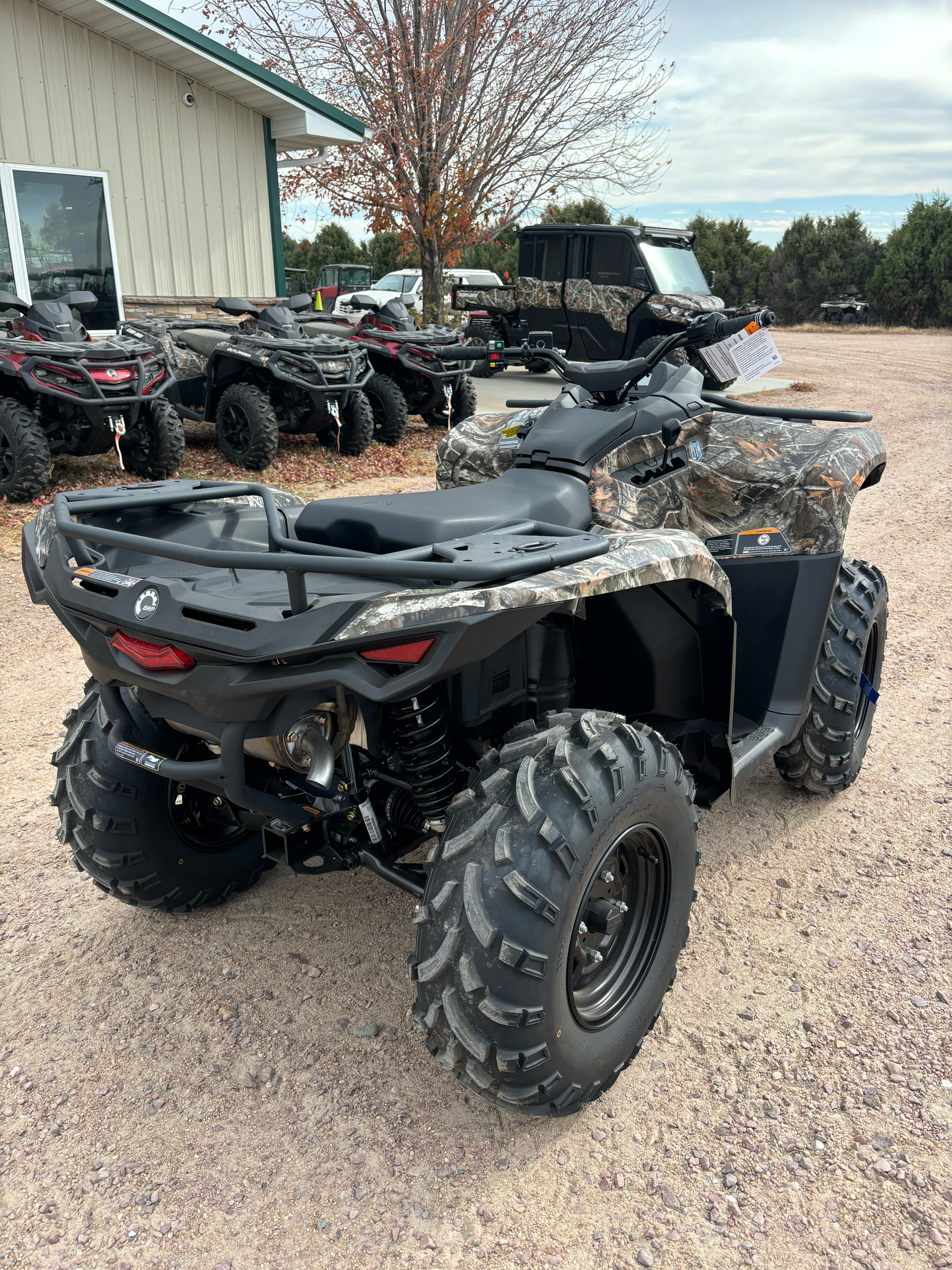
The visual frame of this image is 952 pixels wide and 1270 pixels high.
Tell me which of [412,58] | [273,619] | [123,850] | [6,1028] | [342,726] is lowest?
[6,1028]

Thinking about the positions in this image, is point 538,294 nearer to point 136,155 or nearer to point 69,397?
point 136,155

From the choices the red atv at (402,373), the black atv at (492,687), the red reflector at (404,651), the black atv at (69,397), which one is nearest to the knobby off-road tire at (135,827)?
the black atv at (492,687)

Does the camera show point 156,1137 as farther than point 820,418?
No

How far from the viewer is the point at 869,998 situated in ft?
8.15

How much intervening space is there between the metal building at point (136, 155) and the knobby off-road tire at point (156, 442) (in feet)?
9.94

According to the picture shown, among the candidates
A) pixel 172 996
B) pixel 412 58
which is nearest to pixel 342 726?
pixel 172 996

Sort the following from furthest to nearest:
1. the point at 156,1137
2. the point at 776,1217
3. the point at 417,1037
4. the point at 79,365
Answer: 1. the point at 79,365
2. the point at 417,1037
3. the point at 156,1137
4. the point at 776,1217

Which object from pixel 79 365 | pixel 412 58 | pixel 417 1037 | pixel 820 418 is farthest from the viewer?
pixel 412 58

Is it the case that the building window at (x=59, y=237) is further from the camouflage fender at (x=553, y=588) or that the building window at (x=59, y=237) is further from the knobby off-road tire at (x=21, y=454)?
the camouflage fender at (x=553, y=588)

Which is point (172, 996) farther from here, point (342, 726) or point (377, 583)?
point (377, 583)

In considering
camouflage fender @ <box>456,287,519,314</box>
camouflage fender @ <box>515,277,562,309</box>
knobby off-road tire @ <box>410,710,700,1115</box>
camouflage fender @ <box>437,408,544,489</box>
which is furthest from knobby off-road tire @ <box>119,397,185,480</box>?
camouflage fender @ <box>456,287,519,314</box>

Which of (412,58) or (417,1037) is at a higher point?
(412,58)

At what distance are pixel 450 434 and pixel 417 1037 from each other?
205 cm

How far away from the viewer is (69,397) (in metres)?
6.97
